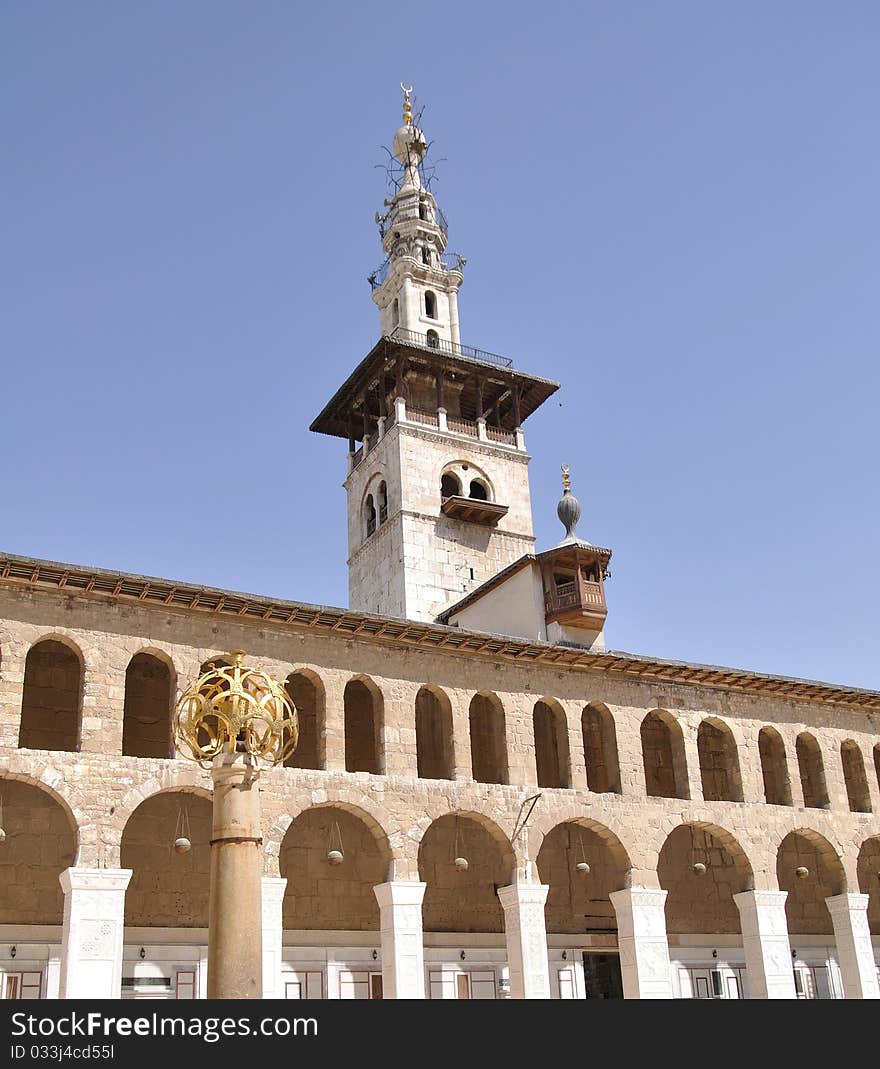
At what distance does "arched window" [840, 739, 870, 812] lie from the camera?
98.4 feet

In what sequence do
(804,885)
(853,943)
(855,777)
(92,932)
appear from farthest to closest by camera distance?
1. (804,885)
2. (855,777)
3. (853,943)
4. (92,932)

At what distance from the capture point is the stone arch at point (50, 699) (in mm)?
22766

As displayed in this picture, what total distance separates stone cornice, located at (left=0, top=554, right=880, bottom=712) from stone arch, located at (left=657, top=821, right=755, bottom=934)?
4225 millimetres

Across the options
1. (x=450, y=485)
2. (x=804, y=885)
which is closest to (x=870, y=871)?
(x=804, y=885)

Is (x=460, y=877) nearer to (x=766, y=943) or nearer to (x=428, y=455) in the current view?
(x=766, y=943)

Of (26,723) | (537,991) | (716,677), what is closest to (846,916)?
(716,677)

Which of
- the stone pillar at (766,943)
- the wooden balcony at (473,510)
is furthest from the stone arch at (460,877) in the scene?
the wooden balcony at (473,510)

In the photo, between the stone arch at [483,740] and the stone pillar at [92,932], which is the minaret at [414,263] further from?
the stone pillar at [92,932]

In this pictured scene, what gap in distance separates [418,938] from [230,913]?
1165cm

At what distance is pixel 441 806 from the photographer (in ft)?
78.0

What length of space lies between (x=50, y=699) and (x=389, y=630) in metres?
6.92
